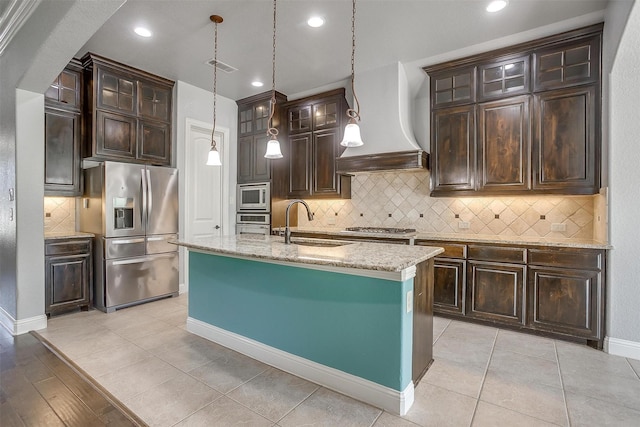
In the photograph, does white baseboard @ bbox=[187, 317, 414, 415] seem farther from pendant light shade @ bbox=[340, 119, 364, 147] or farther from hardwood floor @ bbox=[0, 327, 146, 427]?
pendant light shade @ bbox=[340, 119, 364, 147]

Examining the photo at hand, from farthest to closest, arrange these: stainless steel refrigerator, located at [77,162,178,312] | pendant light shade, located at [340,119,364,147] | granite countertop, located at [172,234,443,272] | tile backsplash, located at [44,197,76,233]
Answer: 1. tile backsplash, located at [44,197,76,233]
2. stainless steel refrigerator, located at [77,162,178,312]
3. pendant light shade, located at [340,119,364,147]
4. granite countertop, located at [172,234,443,272]

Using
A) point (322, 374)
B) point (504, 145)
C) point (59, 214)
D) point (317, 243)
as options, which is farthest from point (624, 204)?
point (59, 214)

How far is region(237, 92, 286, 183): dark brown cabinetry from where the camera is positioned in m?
5.00

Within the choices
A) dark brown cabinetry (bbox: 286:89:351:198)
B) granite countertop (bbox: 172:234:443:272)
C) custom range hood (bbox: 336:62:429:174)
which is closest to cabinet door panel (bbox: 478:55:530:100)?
custom range hood (bbox: 336:62:429:174)

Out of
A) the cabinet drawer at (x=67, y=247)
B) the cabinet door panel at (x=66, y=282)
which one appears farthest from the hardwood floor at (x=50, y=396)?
the cabinet drawer at (x=67, y=247)

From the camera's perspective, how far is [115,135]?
401cm

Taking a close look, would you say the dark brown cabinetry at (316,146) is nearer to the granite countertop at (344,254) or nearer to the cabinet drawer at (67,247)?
the granite countertop at (344,254)

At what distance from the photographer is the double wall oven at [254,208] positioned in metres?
4.95

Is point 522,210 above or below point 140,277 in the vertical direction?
above

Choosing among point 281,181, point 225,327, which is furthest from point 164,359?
point 281,181

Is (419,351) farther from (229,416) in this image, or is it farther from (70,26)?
(70,26)

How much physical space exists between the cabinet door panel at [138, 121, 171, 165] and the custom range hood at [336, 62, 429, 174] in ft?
8.21

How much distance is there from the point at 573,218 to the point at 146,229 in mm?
4896

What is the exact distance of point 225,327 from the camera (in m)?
2.93
